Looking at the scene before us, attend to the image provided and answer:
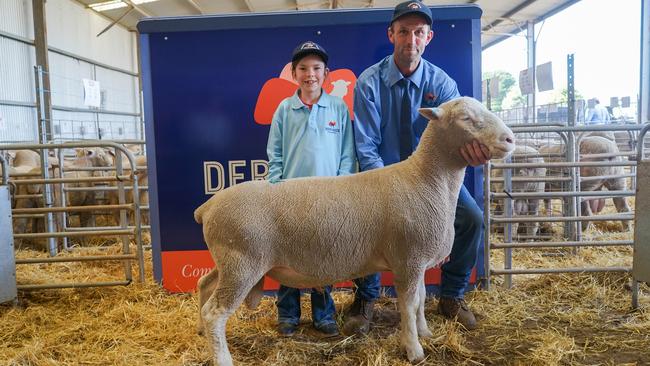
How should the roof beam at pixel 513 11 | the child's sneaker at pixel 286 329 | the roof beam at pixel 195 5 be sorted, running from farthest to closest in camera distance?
1. the roof beam at pixel 513 11
2. the roof beam at pixel 195 5
3. the child's sneaker at pixel 286 329

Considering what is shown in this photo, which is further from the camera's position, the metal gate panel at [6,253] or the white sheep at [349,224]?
the metal gate panel at [6,253]

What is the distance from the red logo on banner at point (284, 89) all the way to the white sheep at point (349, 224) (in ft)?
4.89

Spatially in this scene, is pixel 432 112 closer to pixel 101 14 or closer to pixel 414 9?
pixel 414 9

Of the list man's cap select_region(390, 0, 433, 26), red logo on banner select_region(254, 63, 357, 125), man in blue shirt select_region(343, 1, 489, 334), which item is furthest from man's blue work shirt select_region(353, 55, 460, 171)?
red logo on banner select_region(254, 63, 357, 125)

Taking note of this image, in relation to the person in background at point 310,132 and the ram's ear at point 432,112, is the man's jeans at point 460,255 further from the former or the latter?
the ram's ear at point 432,112

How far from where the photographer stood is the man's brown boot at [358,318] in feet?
11.4

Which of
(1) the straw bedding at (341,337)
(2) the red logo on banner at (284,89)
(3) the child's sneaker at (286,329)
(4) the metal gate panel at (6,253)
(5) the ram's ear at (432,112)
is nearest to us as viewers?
(5) the ram's ear at (432,112)

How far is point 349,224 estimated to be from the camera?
2838 millimetres

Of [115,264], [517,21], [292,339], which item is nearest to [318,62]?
[292,339]

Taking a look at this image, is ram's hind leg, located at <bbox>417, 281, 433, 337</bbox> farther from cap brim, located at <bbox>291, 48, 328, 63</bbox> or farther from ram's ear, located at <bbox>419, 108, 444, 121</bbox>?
cap brim, located at <bbox>291, 48, 328, 63</bbox>

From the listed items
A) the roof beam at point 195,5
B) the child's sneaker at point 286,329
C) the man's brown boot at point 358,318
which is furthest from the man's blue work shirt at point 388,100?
the roof beam at point 195,5

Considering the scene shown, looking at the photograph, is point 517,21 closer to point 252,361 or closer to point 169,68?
point 169,68

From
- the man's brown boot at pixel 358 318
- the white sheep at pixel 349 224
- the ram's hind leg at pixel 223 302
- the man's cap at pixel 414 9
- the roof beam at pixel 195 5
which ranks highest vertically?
the roof beam at pixel 195 5

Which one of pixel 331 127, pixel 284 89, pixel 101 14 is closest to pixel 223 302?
pixel 331 127
